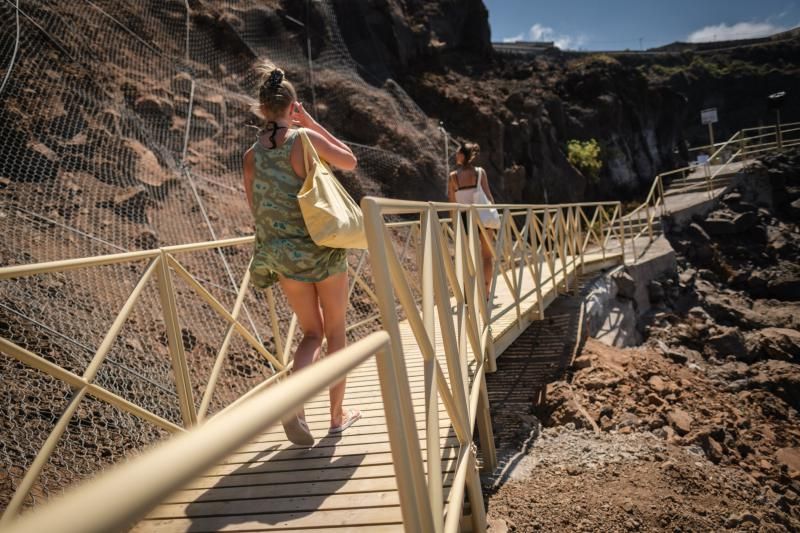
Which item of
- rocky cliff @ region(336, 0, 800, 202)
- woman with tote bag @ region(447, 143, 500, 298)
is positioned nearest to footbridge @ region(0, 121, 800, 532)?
woman with tote bag @ region(447, 143, 500, 298)

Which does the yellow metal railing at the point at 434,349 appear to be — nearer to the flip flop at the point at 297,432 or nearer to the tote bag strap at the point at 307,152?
the tote bag strap at the point at 307,152

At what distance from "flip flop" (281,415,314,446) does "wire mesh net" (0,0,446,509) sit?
1234 millimetres

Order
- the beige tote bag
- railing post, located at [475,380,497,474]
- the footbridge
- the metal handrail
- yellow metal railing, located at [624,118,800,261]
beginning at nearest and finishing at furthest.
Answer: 1. the metal handrail
2. the footbridge
3. the beige tote bag
4. railing post, located at [475,380,497,474]
5. yellow metal railing, located at [624,118,800,261]

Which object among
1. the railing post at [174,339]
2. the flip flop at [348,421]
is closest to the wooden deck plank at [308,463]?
the flip flop at [348,421]

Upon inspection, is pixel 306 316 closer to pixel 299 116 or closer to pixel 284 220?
pixel 284 220

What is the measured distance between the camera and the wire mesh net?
333cm

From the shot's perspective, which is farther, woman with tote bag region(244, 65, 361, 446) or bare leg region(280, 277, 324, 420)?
bare leg region(280, 277, 324, 420)

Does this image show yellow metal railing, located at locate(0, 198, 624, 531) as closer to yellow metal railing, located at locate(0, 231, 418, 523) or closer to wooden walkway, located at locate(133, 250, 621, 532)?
yellow metal railing, located at locate(0, 231, 418, 523)

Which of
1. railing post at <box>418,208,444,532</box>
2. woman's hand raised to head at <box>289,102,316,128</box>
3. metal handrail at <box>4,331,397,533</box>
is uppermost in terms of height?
woman's hand raised to head at <box>289,102,316,128</box>

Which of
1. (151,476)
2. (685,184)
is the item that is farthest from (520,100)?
(151,476)

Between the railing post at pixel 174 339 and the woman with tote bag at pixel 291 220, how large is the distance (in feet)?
1.74

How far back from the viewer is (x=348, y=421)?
2.59 m

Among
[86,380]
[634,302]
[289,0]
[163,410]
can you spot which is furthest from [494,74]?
[86,380]

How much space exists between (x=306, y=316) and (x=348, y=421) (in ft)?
2.30
